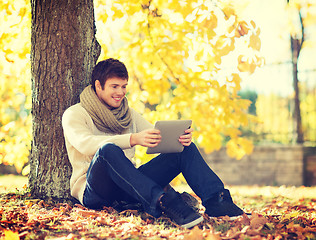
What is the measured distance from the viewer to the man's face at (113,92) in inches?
134

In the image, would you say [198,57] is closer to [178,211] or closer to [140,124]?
[140,124]

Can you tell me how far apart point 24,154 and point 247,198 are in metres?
3.20

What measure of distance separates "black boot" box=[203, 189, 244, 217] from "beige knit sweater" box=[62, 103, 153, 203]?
2.51 feet

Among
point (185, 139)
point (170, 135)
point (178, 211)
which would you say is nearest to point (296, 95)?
point (185, 139)

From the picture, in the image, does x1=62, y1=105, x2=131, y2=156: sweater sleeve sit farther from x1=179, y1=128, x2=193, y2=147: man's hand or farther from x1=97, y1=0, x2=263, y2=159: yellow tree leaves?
x1=97, y1=0, x2=263, y2=159: yellow tree leaves

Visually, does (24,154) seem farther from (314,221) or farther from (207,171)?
(314,221)

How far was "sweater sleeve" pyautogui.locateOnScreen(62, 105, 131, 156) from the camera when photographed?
3.02 meters

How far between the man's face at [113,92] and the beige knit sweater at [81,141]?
23 centimetres

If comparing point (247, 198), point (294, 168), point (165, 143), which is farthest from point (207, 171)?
point (294, 168)

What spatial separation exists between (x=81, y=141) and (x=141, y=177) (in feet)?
1.91

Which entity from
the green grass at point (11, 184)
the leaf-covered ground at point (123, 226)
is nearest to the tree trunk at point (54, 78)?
the leaf-covered ground at point (123, 226)

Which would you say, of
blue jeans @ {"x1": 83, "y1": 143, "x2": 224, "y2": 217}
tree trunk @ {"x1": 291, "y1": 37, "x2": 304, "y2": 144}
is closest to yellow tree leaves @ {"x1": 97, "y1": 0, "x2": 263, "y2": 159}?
blue jeans @ {"x1": 83, "y1": 143, "x2": 224, "y2": 217}

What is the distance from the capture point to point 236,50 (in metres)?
4.41

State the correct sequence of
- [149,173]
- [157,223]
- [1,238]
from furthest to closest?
[149,173] → [157,223] → [1,238]
